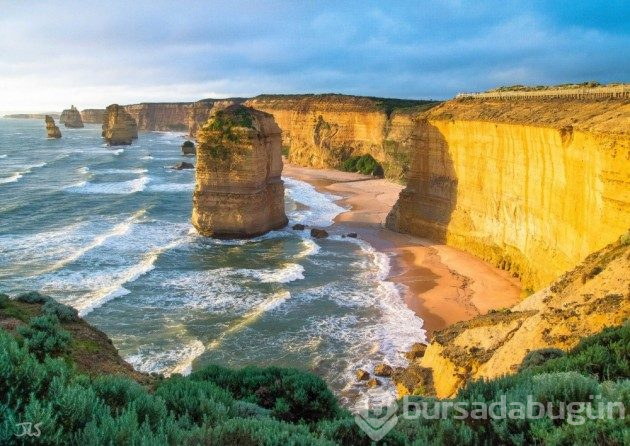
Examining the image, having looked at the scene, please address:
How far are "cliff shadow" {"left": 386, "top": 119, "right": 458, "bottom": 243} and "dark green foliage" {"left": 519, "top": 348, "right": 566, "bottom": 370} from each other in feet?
73.4

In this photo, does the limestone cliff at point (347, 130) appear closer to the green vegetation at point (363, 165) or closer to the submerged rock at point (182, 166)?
the green vegetation at point (363, 165)

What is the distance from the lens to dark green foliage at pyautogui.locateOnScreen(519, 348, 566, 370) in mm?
9069

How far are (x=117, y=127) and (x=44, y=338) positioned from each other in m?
104

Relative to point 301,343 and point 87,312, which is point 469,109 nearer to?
point 301,343

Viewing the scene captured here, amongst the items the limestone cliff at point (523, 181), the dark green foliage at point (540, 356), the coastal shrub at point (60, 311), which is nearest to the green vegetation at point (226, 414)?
the dark green foliage at point (540, 356)

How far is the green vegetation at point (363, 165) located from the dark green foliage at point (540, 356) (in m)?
59.4

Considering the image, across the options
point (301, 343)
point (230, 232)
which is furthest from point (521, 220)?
point (230, 232)

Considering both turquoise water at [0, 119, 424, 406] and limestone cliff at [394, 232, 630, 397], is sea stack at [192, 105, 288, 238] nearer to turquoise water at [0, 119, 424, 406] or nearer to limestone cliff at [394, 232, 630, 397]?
turquoise water at [0, 119, 424, 406]

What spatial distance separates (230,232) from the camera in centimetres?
3359

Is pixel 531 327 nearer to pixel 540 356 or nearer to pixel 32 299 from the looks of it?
pixel 540 356

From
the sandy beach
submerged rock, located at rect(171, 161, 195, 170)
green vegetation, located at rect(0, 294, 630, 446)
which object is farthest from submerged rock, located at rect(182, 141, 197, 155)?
green vegetation, located at rect(0, 294, 630, 446)

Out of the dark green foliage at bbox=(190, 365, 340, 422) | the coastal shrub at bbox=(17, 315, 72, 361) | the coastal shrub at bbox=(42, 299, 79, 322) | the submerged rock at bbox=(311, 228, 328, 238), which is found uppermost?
the coastal shrub at bbox=(17, 315, 72, 361)

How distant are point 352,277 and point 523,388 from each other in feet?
65.8

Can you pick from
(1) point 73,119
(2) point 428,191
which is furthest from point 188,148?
(1) point 73,119
